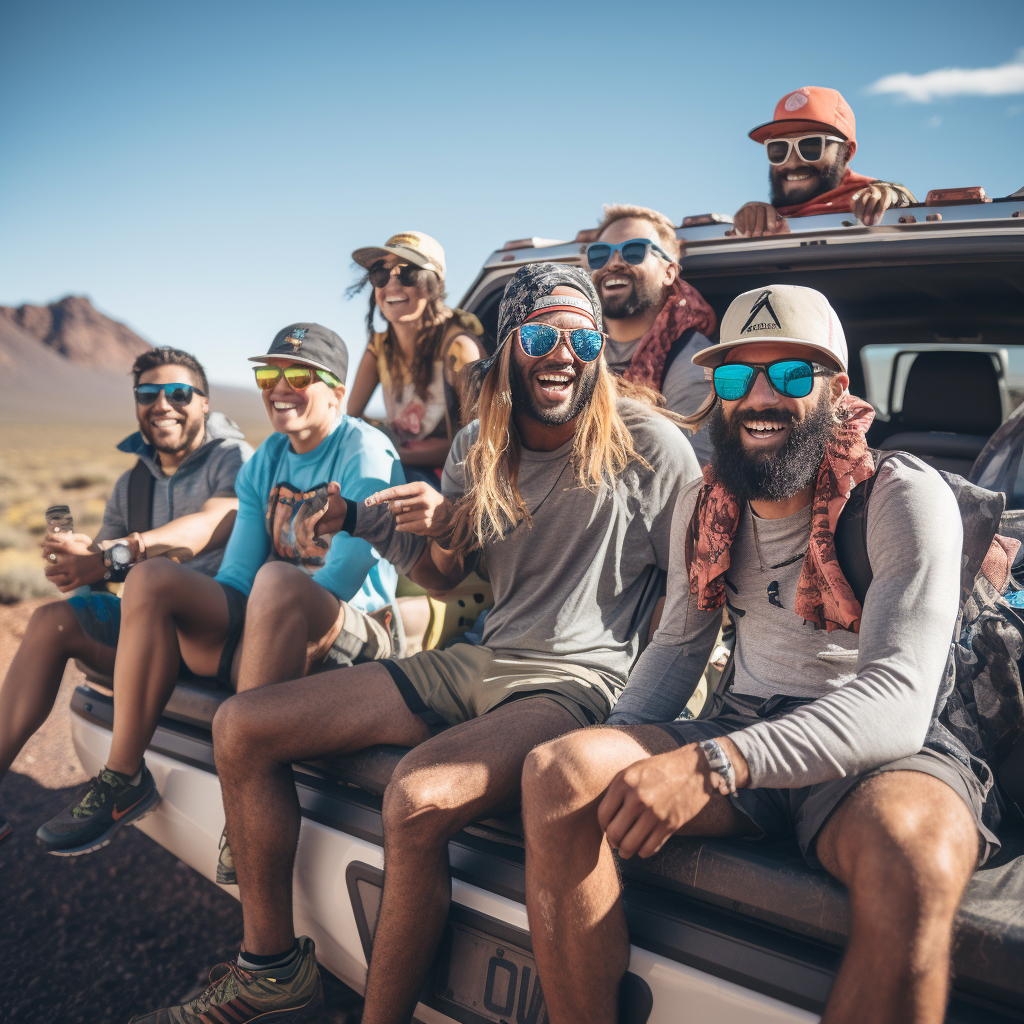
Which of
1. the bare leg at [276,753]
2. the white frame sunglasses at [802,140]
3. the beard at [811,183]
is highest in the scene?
the white frame sunglasses at [802,140]

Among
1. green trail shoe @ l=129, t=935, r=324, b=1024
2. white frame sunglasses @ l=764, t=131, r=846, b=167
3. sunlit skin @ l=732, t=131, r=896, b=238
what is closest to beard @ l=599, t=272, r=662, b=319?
sunlit skin @ l=732, t=131, r=896, b=238

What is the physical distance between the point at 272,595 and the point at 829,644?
137 cm

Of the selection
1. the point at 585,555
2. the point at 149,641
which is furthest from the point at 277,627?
the point at 585,555

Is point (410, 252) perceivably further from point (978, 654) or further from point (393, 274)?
point (978, 654)

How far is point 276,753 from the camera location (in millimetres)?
1909

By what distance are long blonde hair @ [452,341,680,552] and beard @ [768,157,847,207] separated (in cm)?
141

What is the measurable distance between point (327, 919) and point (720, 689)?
1.03 m

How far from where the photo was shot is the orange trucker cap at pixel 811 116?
3043mm

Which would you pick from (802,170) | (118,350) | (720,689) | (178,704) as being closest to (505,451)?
(720,689)

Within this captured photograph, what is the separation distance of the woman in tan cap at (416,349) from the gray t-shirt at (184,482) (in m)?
0.67

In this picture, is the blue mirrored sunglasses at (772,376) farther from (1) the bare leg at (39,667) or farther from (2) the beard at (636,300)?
(1) the bare leg at (39,667)

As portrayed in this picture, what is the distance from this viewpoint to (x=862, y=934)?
46.3 inches

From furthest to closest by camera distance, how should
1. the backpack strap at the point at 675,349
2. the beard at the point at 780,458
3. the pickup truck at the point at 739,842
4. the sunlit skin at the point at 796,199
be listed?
the backpack strap at the point at 675,349 → the sunlit skin at the point at 796,199 → the beard at the point at 780,458 → the pickup truck at the point at 739,842

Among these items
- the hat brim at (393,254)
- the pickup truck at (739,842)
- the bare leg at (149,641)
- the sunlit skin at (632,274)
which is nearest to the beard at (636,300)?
the sunlit skin at (632,274)
